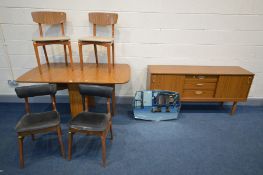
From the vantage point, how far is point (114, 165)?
184 cm

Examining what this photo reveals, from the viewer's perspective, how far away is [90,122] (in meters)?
1.83

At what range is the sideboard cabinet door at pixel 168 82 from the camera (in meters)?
2.52

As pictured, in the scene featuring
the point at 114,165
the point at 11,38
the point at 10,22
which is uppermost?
the point at 10,22

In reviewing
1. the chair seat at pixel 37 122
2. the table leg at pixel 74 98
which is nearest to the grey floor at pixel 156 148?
the table leg at pixel 74 98

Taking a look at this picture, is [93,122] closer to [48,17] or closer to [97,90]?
[97,90]

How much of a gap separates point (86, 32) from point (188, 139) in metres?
2.03

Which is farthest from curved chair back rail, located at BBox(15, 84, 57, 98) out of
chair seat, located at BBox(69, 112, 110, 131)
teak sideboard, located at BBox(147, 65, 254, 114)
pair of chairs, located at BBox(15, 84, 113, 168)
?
teak sideboard, located at BBox(147, 65, 254, 114)

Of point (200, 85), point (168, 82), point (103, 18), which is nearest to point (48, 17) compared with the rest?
point (103, 18)

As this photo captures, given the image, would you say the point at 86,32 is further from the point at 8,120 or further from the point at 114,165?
the point at 114,165

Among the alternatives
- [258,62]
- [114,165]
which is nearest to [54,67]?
[114,165]

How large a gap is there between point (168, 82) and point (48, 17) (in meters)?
1.87

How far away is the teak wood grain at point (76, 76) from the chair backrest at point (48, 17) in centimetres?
60

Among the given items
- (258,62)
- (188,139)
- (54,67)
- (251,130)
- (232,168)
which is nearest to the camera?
(232,168)

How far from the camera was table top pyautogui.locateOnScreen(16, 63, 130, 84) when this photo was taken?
2131 millimetres
